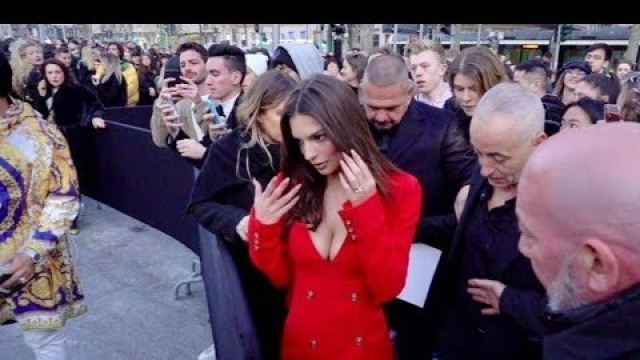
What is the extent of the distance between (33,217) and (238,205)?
2.83 feet

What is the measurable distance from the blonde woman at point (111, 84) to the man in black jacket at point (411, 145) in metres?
6.19

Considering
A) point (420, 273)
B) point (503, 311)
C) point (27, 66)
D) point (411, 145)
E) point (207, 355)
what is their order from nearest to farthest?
point (503, 311) → point (420, 273) → point (411, 145) → point (207, 355) → point (27, 66)

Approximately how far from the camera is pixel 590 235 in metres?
0.87

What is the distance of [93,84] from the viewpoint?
7703 mm

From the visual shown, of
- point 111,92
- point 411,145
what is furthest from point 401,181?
point 111,92

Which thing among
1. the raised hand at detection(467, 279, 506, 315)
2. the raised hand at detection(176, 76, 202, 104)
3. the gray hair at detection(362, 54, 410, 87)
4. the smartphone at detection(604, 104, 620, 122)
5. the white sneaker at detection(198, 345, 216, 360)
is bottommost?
the white sneaker at detection(198, 345, 216, 360)

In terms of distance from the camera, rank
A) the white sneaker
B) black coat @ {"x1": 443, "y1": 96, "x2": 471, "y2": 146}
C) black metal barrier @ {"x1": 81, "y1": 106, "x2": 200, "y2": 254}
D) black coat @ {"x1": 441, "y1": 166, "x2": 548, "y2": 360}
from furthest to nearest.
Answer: black metal barrier @ {"x1": 81, "y1": 106, "x2": 200, "y2": 254}, the white sneaker, black coat @ {"x1": 443, "y1": 96, "x2": 471, "y2": 146}, black coat @ {"x1": 441, "y1": 166, "x2": 548, "y2": 360}

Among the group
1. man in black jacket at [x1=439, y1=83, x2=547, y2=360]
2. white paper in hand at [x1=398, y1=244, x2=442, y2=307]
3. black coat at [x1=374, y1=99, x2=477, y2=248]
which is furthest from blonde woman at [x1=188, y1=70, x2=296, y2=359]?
man in black jacket at [x1=439, y1=83, x2=547, y2=360]

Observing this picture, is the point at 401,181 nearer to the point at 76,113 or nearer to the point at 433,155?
the point at 433,155

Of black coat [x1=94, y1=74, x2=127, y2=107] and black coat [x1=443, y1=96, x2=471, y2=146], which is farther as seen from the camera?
black coat [x1=94, y1=74, x2=127, y2=107]

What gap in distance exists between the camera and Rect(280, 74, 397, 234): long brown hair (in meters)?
1.67

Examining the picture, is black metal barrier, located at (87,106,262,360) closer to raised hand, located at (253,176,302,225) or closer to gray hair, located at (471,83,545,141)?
raised hand, located at (253,176,302,225)
